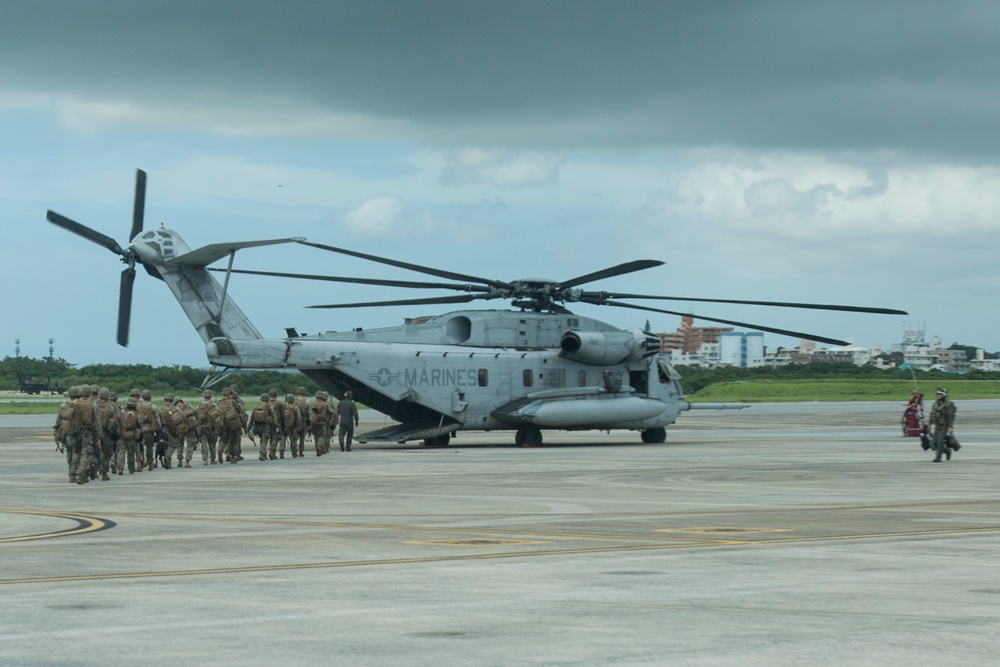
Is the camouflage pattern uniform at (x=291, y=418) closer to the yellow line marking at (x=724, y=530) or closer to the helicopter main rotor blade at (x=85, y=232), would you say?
the helicopter main rotor blade at (x=85, y=232)

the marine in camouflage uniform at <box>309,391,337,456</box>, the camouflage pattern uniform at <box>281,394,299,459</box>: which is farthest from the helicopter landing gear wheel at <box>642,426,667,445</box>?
the camouflage pattern uniform at <box>281,394,299,459</box>

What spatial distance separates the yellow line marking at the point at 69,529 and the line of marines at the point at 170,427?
5.52 meters

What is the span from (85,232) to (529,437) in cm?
1317

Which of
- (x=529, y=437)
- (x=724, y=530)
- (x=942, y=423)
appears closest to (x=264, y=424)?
(x=529, y=437)

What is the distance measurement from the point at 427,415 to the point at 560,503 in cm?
1903

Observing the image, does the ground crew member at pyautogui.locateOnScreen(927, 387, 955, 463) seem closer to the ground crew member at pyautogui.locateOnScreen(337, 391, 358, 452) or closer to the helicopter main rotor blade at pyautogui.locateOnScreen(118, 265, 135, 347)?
the ground crew member at pyautogui.locateOnScreen(337, 391, 358, 452)

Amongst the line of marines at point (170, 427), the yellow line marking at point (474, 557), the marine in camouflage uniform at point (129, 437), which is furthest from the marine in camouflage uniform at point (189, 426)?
the yellow line marking at point (474, 557)

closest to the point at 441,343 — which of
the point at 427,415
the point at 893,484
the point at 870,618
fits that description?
the point at 427,415

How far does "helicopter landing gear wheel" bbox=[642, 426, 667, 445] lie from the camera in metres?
39.8

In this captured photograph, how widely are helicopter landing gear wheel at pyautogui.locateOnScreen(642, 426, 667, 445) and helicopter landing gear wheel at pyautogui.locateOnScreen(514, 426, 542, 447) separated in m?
4.06

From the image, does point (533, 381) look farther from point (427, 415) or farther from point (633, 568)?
point (633, 568)

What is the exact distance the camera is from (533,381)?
37531 millimetres

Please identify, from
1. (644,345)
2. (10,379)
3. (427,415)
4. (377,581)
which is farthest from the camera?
(10,379)

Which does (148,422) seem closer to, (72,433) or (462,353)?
(72,433)
